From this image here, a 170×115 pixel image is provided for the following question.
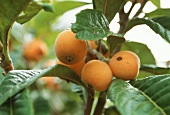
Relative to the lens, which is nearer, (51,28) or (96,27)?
(96,27)

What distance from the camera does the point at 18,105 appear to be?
656mm

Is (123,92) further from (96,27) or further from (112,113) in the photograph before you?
(112,113)

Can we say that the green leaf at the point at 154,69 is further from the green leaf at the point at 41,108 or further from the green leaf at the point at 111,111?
the green leaf at the point at 41,108

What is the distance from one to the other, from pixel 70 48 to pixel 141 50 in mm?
466

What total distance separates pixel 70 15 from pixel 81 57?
2.86ft

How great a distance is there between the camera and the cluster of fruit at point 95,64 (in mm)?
832

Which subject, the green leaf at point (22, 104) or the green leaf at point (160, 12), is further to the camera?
the green leaf at point (160, 12)

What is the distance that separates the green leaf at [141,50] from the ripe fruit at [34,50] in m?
0.81

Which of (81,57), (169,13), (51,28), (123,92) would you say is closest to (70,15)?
(51,28)

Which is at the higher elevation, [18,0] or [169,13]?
[18,0]

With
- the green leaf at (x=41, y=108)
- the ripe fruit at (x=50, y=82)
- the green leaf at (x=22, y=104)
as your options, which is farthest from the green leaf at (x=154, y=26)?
the ripe fruit at (x=50, y=82)

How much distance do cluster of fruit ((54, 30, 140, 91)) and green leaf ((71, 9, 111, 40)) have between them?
0.21 feet

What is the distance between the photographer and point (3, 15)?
78 centimetres

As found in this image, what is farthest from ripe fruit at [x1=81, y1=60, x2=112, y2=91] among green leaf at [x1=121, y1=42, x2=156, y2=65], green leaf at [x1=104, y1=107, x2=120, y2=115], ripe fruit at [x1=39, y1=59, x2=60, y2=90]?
ripe fruit at [x1=39, y1=59, x2=60, y2=90]
